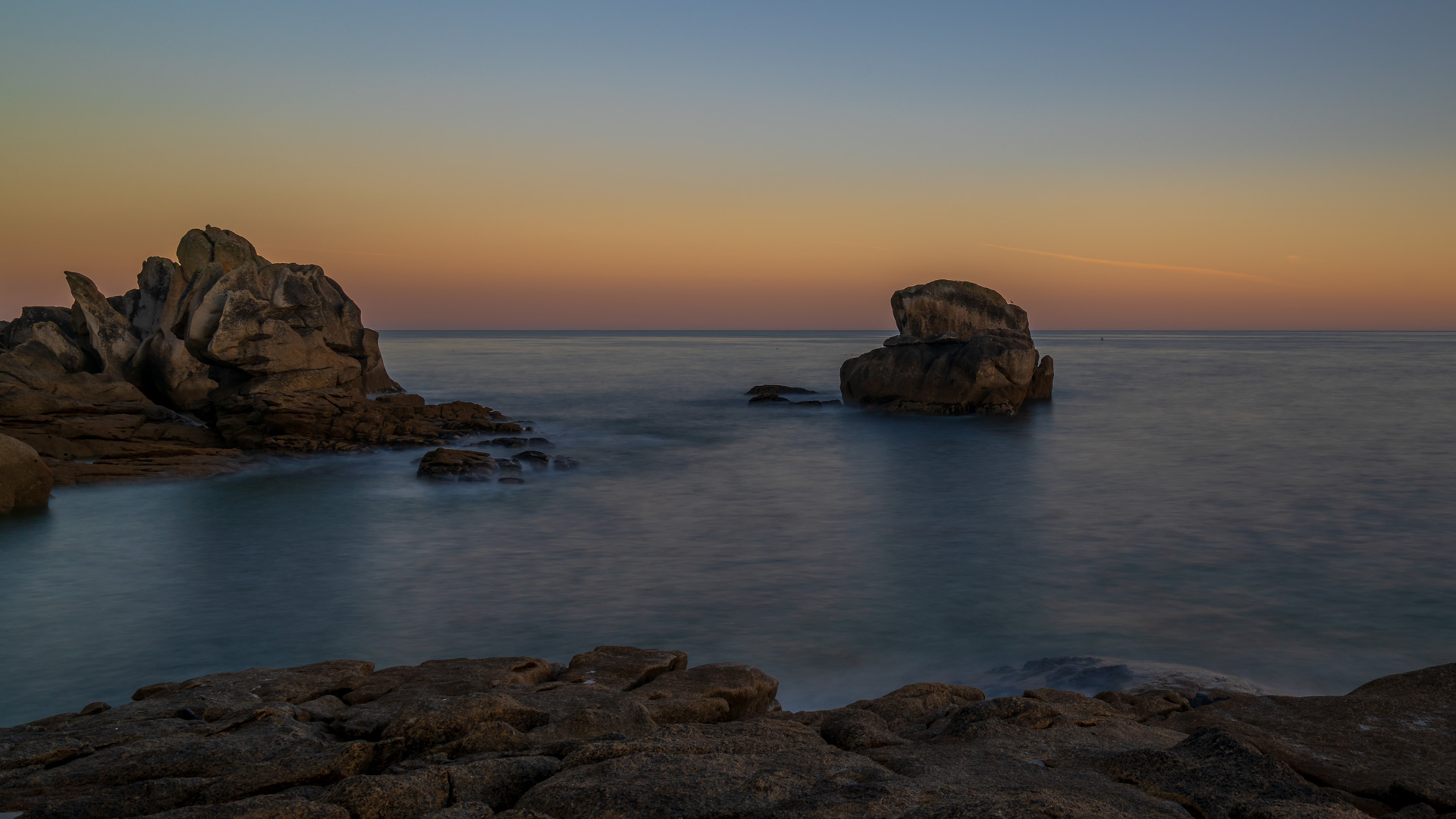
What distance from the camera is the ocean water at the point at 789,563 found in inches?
378

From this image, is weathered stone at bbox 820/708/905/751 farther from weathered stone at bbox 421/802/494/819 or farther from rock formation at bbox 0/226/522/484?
rock formation at bbox 0/226/522/484

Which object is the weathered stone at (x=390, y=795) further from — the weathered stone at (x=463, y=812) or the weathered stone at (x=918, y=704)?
the weathered stone at (x=918, y=704)

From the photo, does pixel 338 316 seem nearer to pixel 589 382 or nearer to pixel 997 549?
pixel 589 382

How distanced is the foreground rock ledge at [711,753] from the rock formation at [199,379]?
1667cm

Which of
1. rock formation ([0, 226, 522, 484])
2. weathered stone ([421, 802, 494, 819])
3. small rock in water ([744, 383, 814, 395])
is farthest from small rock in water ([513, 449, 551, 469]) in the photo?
small rock in water ([744, 383, 814, 395])

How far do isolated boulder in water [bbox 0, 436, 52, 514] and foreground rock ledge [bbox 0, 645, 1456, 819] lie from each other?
1254cm

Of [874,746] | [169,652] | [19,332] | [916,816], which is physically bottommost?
[169,652]

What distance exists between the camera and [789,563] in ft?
44.0

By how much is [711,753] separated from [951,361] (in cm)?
3186

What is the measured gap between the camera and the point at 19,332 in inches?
1250

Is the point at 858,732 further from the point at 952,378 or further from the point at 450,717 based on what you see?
the point at 952,378

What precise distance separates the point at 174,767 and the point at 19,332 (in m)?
35.9

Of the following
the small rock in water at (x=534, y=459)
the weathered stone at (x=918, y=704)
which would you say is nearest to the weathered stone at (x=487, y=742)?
the weathered stone at (x=918, y=704)

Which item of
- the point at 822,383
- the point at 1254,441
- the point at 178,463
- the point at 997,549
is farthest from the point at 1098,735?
the point at 822,383
